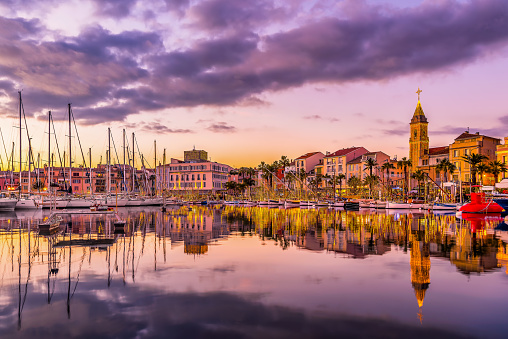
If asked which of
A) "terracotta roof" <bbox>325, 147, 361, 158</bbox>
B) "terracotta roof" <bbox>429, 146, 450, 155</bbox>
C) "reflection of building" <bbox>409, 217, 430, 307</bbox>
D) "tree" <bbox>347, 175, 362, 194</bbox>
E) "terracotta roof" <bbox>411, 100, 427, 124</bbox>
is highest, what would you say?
"terracotta roof" <bbox>411, 100, 427, 124</bbox>

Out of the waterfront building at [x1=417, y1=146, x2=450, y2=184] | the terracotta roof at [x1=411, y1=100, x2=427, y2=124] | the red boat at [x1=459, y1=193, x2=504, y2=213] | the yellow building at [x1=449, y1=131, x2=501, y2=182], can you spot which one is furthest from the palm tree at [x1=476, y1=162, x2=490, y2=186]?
the terracotta roof at [x1=411, y1=100, x2=427, y2=124]

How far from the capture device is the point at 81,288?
14.9 metres

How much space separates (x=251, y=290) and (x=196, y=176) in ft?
529

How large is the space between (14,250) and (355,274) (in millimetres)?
20242

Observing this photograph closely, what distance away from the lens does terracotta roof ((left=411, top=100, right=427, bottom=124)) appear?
14125 cm

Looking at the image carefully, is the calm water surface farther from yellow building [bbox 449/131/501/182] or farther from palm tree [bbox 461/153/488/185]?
yellow building [bbox 449/131/501/182]

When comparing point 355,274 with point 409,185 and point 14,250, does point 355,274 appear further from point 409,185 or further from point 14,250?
point 409,185

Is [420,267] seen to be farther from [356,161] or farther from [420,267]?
[356,161]

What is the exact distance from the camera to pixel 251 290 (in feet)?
48.2

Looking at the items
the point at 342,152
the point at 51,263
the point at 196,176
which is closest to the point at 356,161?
the point at 342,152

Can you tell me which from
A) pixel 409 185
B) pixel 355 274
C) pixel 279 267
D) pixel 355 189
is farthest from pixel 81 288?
pixel 409 185

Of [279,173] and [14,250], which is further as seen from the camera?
[279,173]

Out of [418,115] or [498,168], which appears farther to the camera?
[418,115]

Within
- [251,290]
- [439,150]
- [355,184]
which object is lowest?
[251,290]
